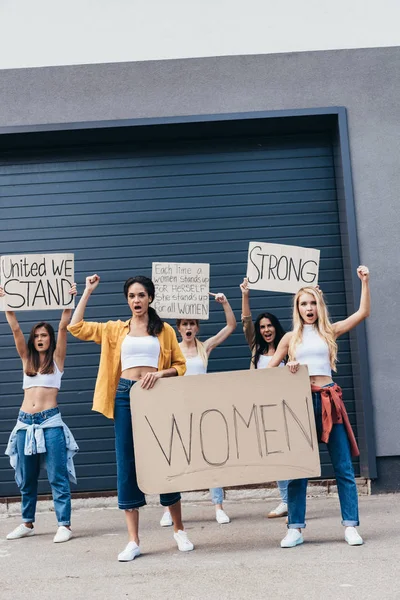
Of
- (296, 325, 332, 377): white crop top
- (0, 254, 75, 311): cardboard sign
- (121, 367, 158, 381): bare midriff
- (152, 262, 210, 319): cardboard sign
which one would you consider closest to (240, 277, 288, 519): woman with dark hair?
(152, 262, 210, 319): cardboard sign

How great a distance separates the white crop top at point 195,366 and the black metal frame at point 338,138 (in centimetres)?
174

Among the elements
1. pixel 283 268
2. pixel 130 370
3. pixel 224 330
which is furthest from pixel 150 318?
pixel 224 330

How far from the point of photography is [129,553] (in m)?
4.94

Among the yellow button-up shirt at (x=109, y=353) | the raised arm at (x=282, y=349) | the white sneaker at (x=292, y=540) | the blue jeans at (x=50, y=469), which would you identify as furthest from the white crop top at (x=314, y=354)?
the blue jeans at (x=50, y=469)

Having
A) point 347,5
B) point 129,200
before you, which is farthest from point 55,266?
point 347,5

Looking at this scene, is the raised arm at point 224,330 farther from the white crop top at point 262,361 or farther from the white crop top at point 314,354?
the white crop top at point 314,354

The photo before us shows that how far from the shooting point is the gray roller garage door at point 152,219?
7789 mm

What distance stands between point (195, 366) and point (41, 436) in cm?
146

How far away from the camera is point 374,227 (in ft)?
24.6

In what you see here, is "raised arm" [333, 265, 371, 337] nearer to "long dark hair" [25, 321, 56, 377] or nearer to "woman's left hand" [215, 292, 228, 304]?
"woman's left hand" [215, 292, 228, 304]

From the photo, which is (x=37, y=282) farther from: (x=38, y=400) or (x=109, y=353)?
(x=109, y=353)

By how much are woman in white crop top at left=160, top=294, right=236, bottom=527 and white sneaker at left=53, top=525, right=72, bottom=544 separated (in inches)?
33.4

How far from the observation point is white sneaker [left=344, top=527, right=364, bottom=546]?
4.97 meters

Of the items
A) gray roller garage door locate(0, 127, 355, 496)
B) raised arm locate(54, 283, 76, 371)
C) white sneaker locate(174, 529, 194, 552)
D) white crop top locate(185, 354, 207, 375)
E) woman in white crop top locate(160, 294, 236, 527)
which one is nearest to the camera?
white sneaker locate(174, 529, 194, 552)
